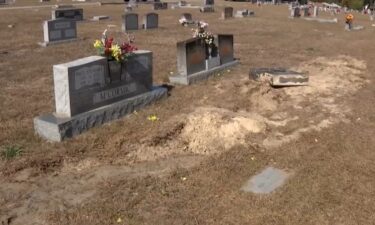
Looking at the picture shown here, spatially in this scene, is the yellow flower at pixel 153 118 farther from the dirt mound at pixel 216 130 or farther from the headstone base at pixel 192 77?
the headstone base at pixel 192 77

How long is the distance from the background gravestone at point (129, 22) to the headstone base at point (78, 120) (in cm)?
1561

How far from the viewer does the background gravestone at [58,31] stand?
1969 centimetres

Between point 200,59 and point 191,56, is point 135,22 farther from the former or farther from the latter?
point 191,56

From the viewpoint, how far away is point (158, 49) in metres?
18.9

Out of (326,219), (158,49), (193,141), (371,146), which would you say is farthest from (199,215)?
(158,49)

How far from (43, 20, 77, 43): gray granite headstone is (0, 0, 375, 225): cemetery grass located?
20.5 ft

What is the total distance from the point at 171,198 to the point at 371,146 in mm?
4285

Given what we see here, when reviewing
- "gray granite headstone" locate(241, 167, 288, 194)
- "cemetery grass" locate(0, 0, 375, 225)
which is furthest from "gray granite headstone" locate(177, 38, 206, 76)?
"gray granite headstone" locate(241, 167, 288, 194)

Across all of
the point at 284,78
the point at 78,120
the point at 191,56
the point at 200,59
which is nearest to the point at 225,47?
the point at 200,59

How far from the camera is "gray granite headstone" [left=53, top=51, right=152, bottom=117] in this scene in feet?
27.2

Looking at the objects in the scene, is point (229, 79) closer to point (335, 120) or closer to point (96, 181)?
point (335, 120)

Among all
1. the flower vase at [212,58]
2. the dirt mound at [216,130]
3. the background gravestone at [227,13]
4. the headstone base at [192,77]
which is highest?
the background gravestone at [227,13]

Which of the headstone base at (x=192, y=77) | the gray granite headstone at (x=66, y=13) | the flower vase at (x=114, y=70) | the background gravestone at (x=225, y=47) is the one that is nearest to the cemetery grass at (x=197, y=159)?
the headstone base at (x=192, y=77)

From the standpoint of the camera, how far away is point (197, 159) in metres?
7.63
